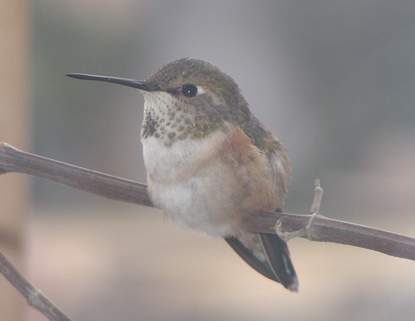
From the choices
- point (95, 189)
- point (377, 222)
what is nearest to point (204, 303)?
point (377, 222)

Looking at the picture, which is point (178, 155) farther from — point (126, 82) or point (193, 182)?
point (126, 82)

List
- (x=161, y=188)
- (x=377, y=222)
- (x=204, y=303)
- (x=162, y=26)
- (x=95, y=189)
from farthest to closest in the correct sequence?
(x=162, y=26), (x=377, y=222), (x=204, y=303), (x=161, y=188), (x=95, y=189)

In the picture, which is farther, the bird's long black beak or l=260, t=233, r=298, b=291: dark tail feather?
l=260, t=233, r=298, b=291: dark tail feather

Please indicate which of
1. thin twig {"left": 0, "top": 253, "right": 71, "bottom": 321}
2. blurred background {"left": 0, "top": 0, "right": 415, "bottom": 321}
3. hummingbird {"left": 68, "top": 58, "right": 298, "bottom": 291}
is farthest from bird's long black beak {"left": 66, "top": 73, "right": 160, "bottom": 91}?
blurred background {"left": 0, "top": 0, "right": 415, "bottom": 321}

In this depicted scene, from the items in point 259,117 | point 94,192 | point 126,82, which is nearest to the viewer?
point 94,192

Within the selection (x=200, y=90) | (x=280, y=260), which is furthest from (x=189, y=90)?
(x=280, y=260)

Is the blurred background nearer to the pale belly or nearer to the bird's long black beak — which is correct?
the pale belly

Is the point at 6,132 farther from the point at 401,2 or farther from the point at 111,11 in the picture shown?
the point at 111,11

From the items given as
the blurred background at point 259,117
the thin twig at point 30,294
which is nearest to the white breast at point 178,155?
the thin twig at point 30,294
